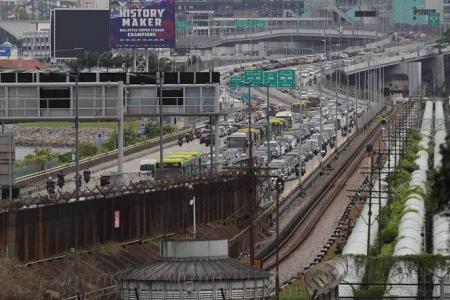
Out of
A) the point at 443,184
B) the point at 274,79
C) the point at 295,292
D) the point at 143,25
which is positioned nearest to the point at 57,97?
the point at 143,25

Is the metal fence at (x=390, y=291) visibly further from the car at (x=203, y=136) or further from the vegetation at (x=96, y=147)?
the car at (x=203, y=136)

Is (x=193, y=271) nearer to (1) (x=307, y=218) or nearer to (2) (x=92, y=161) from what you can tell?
(1) (x=307, y=218)

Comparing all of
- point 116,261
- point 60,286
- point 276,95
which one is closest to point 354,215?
point 116,261

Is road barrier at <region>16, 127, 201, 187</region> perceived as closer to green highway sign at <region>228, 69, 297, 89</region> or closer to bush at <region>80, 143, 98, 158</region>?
bush at <region>80, 143, 98, 158</region>

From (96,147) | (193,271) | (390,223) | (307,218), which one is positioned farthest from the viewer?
(96,147)

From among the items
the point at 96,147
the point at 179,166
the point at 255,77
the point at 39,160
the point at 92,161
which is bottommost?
the point at 96,147

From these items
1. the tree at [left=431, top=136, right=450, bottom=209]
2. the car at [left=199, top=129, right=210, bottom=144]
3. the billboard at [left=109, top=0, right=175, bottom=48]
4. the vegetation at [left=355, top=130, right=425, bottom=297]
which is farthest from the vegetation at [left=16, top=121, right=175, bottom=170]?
the tree at [left=431, top=136, right=450, bottom=209]

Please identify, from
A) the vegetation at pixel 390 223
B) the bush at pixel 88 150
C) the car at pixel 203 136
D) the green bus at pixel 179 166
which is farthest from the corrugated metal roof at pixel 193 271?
the car at pixel 203 136
